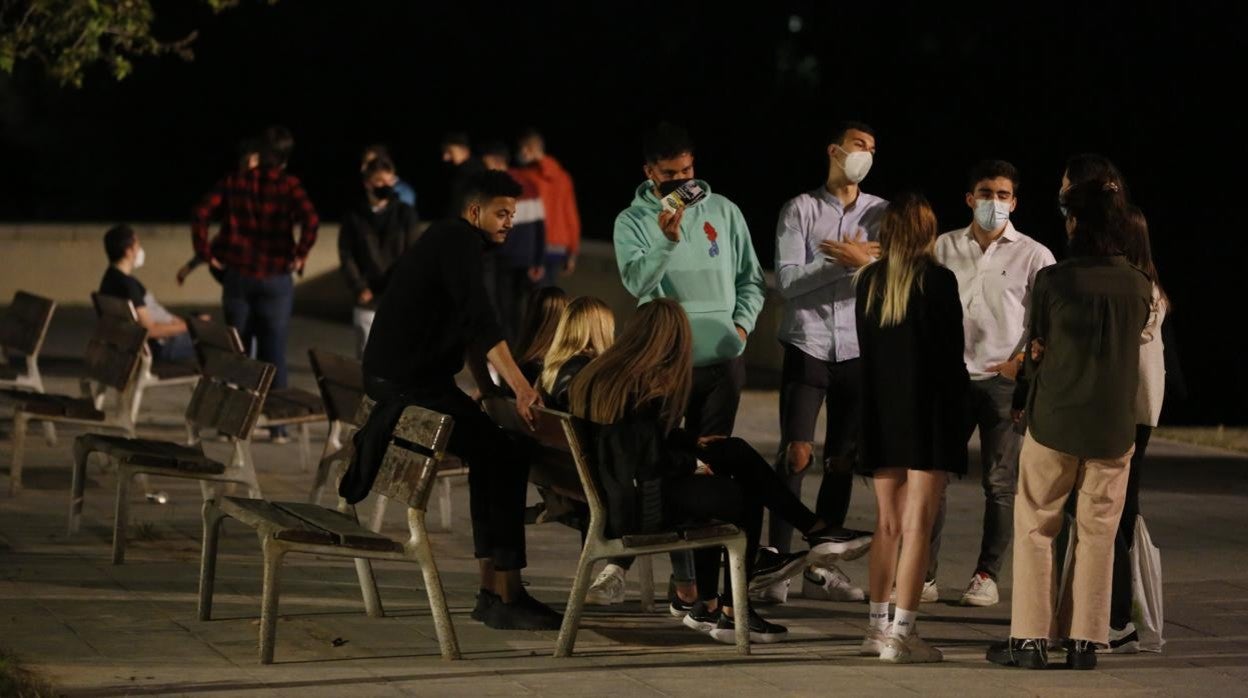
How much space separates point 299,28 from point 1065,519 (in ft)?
100

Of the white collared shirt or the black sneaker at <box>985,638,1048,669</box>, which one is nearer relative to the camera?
the black sneaker at <box>985,638,1048,669</box>

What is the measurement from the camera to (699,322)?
880cm

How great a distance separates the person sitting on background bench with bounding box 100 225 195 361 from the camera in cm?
1330

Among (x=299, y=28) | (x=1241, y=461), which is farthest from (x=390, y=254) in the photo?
(x=299, y=28)

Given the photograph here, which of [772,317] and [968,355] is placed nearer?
[968,355]

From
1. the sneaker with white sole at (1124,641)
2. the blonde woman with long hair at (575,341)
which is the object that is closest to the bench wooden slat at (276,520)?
the blonde woman with long hair at (575,341)

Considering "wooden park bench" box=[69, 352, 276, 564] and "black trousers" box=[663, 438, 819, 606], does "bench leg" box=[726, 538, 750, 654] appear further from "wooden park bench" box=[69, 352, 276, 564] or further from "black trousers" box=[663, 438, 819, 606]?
"wooden park bench" box=[69, 352, 276, 564]

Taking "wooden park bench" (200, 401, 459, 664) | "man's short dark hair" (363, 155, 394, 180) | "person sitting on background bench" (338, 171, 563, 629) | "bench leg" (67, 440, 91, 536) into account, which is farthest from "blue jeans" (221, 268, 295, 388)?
"wooden park bench" (200, 401, 459, 664)

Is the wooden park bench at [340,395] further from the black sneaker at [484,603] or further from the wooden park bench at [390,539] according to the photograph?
the wooden park bench at [390,539]

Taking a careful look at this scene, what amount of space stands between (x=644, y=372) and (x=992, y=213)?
1811 mm

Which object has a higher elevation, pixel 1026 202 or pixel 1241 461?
pixel 1026 202

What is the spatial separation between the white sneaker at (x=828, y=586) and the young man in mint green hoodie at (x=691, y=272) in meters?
0.73

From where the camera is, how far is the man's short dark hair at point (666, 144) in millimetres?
8703

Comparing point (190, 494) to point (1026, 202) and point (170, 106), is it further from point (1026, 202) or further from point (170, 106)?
point (170, 106)
